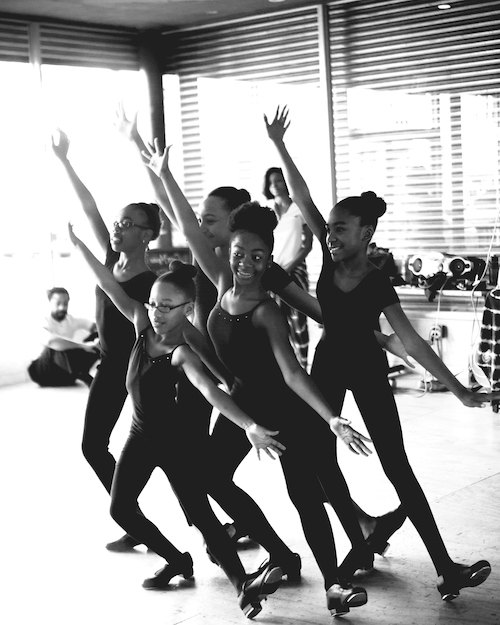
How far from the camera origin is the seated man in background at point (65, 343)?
7.32 meters

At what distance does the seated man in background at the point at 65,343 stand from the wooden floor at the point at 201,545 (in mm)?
1475

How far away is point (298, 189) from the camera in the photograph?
362cm

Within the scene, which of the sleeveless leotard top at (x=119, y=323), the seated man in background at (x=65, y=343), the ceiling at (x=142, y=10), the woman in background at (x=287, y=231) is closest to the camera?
the sleeveless leotard top at (x=119, y=323)

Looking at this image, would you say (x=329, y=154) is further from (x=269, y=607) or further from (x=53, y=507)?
(x=269, y=607)

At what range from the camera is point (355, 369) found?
3158 millimetres

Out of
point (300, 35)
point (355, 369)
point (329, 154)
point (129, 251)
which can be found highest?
point (300, 35)

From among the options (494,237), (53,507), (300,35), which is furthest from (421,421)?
(300,35)

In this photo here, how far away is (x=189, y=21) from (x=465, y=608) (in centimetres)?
616

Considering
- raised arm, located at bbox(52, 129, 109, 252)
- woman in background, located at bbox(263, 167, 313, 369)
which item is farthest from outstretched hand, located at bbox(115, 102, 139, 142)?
woman in background, located at bbox(263, 167, 313, 369)

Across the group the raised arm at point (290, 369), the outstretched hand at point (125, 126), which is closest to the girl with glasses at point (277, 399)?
the raised arm at point (290, 369)

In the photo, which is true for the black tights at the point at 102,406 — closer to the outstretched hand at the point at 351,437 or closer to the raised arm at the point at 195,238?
the raised arm at the point at 195,238

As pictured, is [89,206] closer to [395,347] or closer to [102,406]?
[102,406]

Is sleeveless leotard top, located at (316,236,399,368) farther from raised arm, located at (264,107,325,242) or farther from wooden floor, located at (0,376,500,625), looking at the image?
wooden floor, located at (0,376,500,625)

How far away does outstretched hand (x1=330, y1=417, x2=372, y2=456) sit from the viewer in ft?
8.56
